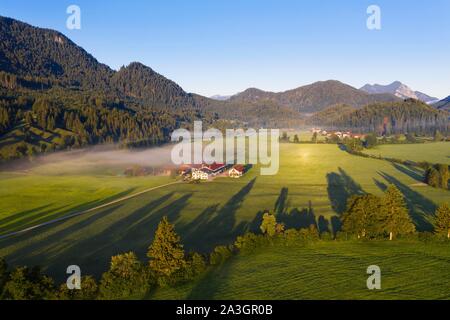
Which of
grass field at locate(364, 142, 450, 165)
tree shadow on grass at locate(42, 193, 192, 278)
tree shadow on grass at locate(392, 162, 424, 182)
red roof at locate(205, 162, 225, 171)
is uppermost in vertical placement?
grass field at locate(364, 142, 450, 165)

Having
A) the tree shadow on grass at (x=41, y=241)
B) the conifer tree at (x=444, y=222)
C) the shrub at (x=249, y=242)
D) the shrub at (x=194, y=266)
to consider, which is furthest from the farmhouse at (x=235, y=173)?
the shrub at (x=194, y=266)

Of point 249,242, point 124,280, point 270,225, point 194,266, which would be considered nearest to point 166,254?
point 194,266

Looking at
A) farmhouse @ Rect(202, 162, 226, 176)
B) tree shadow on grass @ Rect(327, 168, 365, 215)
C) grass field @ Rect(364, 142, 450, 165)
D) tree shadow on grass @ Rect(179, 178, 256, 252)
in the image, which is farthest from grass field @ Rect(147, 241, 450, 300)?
grass field @ Rect(364, 142, 450, 165)

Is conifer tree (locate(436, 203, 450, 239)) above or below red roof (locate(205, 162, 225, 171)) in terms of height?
below

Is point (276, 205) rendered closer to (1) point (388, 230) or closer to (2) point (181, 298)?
(1) point (388, 230)

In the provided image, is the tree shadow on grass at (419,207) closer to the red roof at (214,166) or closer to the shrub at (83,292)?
the red roof at (214,166)

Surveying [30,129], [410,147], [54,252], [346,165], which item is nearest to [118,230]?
[54,252]

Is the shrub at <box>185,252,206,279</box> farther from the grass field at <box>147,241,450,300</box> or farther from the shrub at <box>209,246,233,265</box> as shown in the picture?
the shrub at <box>209,246,233,265</box>
